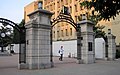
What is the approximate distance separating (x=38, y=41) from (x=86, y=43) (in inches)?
270

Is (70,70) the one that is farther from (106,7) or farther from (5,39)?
(5,39)

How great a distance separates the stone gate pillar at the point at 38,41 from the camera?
17.6 metres

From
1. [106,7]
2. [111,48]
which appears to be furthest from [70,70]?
[111,48]

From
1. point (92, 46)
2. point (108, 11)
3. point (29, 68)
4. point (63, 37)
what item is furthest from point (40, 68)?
point (63, 37)

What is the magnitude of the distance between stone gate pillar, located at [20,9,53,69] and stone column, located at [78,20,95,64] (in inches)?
215

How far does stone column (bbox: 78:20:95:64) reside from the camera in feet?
75.5

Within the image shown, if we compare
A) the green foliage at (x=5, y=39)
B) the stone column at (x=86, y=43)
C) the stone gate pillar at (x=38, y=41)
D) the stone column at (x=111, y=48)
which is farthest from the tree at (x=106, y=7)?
the green foliage at (x=5, y=39)

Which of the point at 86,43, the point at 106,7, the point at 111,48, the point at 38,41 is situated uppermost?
the point at 106,7

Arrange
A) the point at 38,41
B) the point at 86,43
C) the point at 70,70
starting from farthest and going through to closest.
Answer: the point at 86,43 < the point at 38,41 < the point at 70,70

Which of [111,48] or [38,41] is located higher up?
[38,41]

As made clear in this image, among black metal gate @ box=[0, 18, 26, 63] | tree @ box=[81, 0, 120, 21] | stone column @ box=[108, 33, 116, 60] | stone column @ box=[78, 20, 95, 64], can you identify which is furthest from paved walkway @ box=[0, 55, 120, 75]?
stone column @ box=[108, 33, 116, 60]

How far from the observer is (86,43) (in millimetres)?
23219

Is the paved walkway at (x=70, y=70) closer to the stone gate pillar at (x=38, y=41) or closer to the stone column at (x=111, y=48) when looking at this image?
the stone gate pillar at (x=38, y=41)

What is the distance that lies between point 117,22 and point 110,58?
59.4 feet
